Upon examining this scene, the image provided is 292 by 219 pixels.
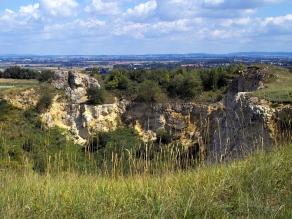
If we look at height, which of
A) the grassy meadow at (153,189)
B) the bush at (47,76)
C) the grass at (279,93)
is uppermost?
the grassy meadow at (153,189)

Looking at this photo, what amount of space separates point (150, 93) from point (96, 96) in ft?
18.1

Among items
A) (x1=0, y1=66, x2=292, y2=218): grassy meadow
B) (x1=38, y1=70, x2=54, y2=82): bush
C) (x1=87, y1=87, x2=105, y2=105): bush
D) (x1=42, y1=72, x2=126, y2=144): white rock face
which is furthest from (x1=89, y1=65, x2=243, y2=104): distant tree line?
(x1=0, y1=66, x2=292, y2=218): grassy meadow

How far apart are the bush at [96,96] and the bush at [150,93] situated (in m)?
3.82

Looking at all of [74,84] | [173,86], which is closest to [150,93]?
[173,86]

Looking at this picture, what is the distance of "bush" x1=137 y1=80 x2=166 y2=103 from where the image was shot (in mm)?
51094

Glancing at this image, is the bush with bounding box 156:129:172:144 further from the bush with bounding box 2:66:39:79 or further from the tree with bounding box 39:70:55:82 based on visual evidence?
the bush with bounding box 2:66:39:79

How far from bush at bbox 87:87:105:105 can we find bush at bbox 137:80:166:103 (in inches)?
151

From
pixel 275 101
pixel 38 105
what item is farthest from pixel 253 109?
pixel 38 105

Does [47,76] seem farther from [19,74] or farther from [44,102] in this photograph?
[19,74]

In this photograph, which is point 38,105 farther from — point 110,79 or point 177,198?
point 177,198

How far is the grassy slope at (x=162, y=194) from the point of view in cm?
397

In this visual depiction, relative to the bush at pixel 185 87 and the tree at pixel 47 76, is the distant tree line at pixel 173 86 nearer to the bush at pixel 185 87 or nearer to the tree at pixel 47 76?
the bush at pixel 185 87

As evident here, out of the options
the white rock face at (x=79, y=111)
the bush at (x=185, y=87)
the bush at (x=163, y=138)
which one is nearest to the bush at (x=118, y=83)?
the white rock face at (x=79, y=111)

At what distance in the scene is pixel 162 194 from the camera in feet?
14.5
